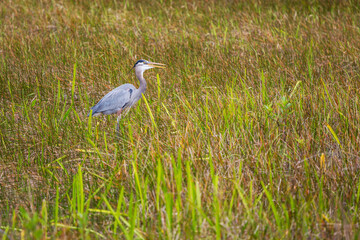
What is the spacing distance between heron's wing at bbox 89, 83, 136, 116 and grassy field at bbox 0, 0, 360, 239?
0.13 m

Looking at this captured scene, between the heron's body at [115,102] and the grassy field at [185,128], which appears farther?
the heron's body at [115,102]

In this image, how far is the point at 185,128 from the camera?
2830 millimetres

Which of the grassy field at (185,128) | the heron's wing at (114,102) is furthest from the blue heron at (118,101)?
the grassy field at (185,128)

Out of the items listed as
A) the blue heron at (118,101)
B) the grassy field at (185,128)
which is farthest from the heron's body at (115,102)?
the grassy field at (185,128)

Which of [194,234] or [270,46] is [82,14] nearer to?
[270,46]

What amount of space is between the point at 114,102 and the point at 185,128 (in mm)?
946

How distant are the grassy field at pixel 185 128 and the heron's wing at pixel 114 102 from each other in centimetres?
13

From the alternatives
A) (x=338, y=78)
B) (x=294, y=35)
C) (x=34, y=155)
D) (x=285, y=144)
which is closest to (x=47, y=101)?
(x=34, y=155)

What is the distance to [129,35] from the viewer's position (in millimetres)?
5801

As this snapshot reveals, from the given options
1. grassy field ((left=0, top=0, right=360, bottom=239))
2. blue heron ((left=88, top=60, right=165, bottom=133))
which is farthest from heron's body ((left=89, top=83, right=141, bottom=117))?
grassy field ((left=0, top=0, right=360, bottom=239))

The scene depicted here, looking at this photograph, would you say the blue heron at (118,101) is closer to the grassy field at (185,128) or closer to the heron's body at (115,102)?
the heron's body at (115,102)

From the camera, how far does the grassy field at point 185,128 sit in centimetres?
190

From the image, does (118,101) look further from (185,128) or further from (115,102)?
(185,128)

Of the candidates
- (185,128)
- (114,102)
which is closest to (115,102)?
(114,102)
